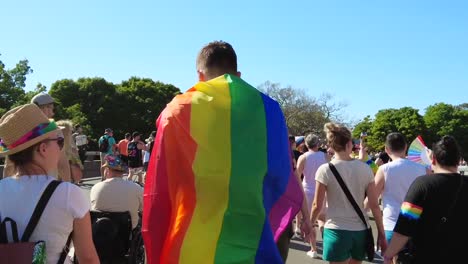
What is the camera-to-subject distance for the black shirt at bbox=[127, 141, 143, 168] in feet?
A: 53.7

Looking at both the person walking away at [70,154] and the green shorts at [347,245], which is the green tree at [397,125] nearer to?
the green shorts at [347,245]

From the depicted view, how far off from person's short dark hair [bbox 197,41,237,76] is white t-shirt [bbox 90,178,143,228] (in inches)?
107

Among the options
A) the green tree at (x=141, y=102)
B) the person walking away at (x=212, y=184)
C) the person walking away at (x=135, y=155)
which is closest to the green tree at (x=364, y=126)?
the green tree at (x=141, y=102)

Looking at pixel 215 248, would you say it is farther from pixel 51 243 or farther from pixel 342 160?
pixel 342 160

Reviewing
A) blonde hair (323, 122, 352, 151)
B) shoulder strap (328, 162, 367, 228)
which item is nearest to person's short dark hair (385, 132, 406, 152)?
blonde hair (323, 122, 352, 151)

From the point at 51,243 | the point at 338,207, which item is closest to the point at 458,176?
the point at 338,207

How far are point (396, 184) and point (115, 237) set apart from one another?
3.12 metres

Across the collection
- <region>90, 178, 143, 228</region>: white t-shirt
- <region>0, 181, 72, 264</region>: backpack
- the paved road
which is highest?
<region>0, 181, 72, 264</region>: backpack

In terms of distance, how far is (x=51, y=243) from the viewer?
90.8 inches

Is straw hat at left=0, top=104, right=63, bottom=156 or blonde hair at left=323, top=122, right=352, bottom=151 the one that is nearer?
straw hat at left=0, top=104, right=63, bottom=156

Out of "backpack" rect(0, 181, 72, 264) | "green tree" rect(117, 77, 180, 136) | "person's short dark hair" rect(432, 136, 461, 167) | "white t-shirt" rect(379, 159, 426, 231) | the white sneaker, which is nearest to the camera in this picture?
"backpack" rect(0, 181, 72, 264)

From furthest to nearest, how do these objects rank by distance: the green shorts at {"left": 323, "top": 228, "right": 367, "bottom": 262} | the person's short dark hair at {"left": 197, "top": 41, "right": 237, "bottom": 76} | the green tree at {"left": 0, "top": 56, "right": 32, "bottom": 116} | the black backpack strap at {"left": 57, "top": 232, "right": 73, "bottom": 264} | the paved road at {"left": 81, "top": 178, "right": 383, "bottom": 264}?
the green tree at {"left": 0, "top": 56, "right": 32, "bottom": 116} → the paved road at {"left": 81, "top": 178, "right": 383, "bottom": 264} → the green shorts at {"left": 323, "top": 228, "right": 367, "bottom": 262} → the person's short dark hair at {"left": 197, "top": 41, "right": 237, "bottom": 76} → the black backpack strap at {"left": 57, "top": 232, "right": 73, "bottom": 264}

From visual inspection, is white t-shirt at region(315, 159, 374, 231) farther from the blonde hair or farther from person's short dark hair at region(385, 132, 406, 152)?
person's short dark hair at region(385, 132, 406, 152)

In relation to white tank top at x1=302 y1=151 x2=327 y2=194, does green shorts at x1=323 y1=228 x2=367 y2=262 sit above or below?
below
